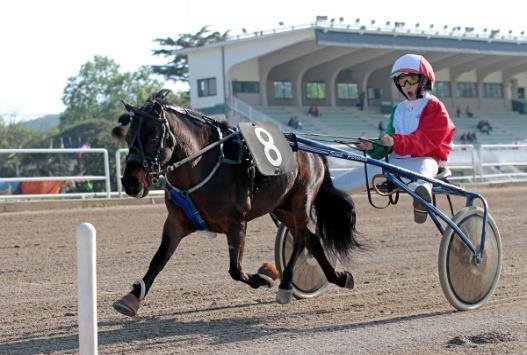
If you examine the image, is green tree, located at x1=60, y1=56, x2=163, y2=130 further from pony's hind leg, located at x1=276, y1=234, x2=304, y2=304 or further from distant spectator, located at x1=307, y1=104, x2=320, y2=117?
pony's hind leg, located at x1=276, y1=234, x2=304, y2=304

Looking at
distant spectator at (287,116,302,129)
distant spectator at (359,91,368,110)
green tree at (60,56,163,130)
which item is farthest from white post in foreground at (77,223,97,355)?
green tree at (60,56,163,130)

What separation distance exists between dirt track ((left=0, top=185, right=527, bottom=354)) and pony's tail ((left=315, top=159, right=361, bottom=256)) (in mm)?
297

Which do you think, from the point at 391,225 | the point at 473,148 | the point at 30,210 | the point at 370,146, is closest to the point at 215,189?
the point at 370,146

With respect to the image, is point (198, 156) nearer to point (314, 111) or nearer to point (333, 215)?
point (333, 215)

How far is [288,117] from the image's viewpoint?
35.3m

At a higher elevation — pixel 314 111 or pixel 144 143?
pixel 144 143

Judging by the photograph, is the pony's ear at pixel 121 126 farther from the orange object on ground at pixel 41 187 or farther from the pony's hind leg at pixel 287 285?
the orange object on ground at pixel 41 187

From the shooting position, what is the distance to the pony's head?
5215mm

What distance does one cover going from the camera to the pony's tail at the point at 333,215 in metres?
6.75

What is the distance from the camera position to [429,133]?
20.8ft

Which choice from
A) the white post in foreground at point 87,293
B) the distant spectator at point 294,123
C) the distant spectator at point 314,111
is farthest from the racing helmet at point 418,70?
the distant spectator at point 314,111

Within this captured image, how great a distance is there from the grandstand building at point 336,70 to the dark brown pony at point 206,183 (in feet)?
87.3

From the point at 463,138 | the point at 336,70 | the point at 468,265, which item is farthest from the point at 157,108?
the point at 336,70

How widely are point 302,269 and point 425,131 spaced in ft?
4.60
